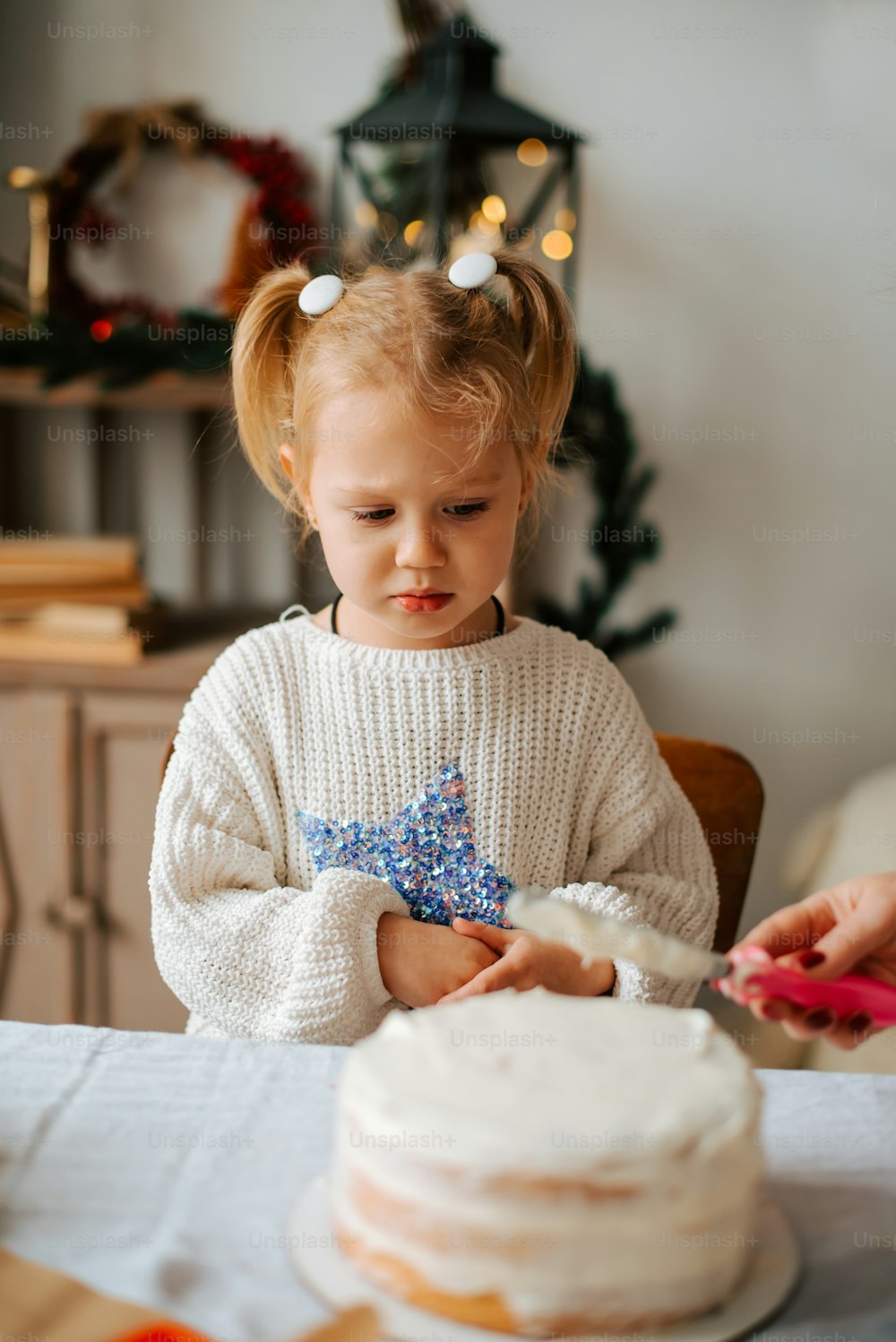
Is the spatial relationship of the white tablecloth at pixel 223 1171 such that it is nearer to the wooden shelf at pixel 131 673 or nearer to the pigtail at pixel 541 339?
the pigtail at pixel 541 339

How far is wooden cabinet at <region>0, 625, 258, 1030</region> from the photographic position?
2.14m

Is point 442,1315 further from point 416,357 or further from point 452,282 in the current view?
point 452,282

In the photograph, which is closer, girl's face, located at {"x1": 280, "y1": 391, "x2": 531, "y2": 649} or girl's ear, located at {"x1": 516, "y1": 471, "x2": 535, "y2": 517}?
girl's face, located at {"x1": 280, "y1": 391, "x2": 531, "y2": 649}

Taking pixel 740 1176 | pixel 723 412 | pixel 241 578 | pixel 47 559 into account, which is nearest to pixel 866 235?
pixel 723 412

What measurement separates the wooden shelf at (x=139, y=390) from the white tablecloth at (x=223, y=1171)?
149cm

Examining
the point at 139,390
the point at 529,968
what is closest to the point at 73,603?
the point at 139,390

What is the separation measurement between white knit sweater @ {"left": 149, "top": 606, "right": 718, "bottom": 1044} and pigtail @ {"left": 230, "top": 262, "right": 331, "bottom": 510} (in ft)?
0.66

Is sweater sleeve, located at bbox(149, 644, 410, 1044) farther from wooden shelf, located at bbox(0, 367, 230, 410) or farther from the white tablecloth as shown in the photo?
wooden shelf, located at bbox(0, 367, 230, 410)

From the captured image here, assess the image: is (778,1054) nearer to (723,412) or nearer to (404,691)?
(404,691)

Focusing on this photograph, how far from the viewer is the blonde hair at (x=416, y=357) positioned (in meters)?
1.09

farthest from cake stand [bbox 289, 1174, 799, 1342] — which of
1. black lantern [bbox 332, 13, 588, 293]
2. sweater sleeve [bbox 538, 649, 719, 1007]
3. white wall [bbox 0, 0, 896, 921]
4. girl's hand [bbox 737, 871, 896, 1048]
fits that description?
white wall [bbox 0, 0, 896, 921]

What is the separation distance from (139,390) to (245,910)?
4.41ft

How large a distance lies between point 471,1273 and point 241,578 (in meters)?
2.14

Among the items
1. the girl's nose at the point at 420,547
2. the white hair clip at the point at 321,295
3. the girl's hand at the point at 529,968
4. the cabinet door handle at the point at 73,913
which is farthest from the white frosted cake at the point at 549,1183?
the cabinet door handle at the point at 73,913
